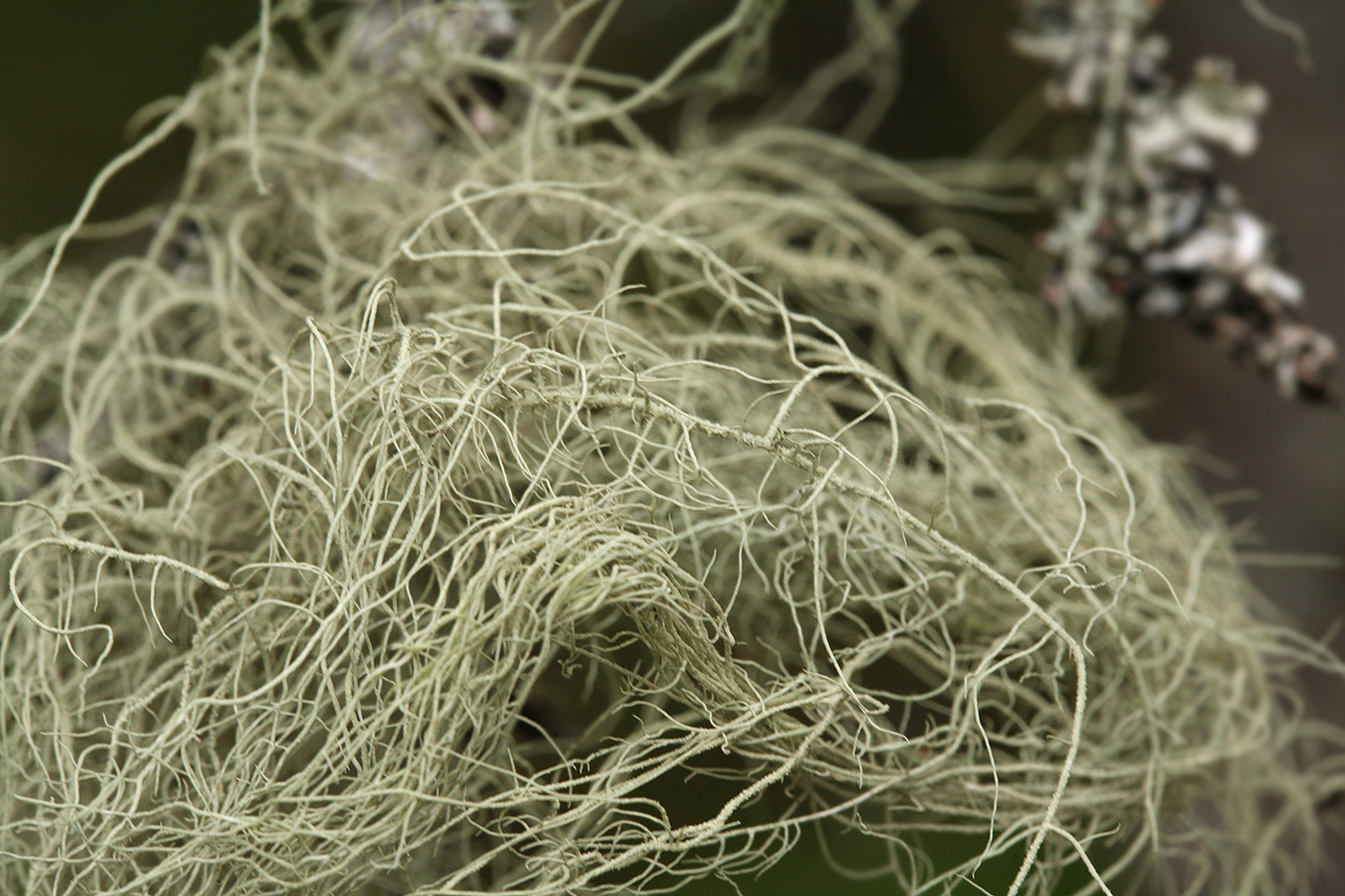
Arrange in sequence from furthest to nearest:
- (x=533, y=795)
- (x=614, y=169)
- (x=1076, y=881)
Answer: (x=1076, y=881), (x=614, y=169), (x=533, y=795)

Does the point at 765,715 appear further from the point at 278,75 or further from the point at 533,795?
the point at 278,75

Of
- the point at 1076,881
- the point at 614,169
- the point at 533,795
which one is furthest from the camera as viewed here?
the point at 1076,881

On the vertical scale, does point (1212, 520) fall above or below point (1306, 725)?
above

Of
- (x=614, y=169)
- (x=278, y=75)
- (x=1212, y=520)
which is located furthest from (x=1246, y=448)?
(x=278, y=75)

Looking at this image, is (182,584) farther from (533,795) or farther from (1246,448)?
(1246,448)

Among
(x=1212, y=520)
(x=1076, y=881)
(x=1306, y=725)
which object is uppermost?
(x=1212, y=520)

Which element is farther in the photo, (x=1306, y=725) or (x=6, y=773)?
(x=1306, y=725)
